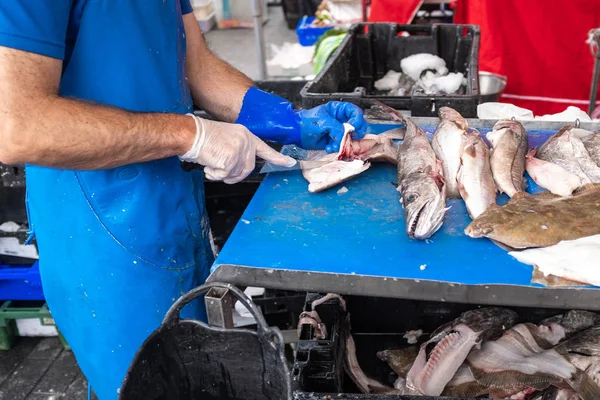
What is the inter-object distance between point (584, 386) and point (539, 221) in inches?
25.5

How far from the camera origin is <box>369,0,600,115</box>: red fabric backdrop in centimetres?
579

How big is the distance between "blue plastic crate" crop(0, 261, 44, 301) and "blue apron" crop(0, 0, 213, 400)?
1482 millimetres

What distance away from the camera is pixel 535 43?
5977mm

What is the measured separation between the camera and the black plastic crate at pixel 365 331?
89.2 inches

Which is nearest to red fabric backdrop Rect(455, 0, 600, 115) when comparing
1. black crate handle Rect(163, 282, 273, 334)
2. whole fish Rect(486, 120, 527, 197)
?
whole fish Rect(486, 120, 527, 197)

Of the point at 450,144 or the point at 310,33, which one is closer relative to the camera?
the point at 450,144

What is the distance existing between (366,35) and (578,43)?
2.49 meters

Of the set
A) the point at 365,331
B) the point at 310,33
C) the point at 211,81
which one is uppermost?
the point at 211,81

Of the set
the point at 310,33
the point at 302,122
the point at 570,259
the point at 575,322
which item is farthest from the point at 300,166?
the point at 310,33

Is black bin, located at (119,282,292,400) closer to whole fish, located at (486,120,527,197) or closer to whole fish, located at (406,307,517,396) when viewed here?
whole fish, located at (406,307,517,396)

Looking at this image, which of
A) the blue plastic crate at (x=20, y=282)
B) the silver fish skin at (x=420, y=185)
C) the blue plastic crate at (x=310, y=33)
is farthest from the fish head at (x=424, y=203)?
the blue plastic crate at (x=310, y=33)

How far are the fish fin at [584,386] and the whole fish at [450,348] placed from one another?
0.35 metres

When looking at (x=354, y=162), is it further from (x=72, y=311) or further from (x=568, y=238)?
(x=72, y=311)

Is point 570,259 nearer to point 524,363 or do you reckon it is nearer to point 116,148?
point 524,363
